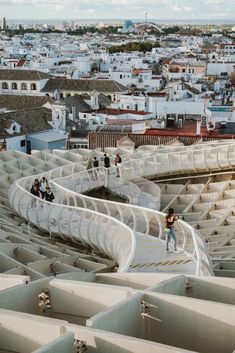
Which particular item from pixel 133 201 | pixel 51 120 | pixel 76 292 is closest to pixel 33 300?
pixel 76 292

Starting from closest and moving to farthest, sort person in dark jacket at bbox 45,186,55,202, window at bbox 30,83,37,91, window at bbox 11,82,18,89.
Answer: person in dark jacket at bbox 45,186,55,202, window at bbox 30,83,37,91, window at bbox 11,82,18,89

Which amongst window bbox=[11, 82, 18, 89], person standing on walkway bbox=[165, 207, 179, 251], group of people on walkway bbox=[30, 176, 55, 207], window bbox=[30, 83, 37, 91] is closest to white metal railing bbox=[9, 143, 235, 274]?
group of people on walkway bbox=[30, 176, 55, 207]

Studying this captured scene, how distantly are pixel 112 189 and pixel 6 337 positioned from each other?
11.4 m

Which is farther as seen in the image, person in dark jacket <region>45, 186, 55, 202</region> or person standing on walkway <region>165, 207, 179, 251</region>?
person in dark jacket <region>45, 186, 55, 202</region>

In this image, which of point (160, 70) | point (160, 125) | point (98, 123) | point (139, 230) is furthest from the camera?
point (160, 70)

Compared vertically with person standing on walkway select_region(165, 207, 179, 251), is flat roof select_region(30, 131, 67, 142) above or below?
below

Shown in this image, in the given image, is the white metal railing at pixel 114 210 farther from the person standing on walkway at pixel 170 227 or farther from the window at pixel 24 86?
the window at pixel 24 86

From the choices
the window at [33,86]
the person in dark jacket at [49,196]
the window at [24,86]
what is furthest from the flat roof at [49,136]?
the window at [24,86]

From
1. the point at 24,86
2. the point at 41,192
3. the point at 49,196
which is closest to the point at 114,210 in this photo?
the point at 49,196

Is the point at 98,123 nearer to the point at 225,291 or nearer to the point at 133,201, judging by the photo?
the point at 133,201

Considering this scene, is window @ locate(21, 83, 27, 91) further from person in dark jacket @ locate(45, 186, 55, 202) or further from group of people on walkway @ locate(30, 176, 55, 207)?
person in dark jacket @ locate(45, 186, 55, 202)

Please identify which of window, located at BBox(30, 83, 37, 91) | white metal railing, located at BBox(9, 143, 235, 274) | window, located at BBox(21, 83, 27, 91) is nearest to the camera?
white metal railing, located at BBox(9, 143, 235, 274)

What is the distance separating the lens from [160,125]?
3316cm

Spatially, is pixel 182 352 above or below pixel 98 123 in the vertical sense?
above
